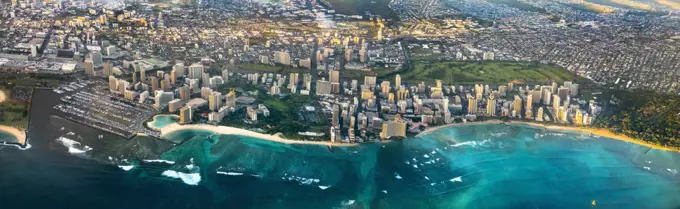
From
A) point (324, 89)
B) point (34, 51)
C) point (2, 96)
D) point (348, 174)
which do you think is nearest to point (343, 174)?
point (348, 174)

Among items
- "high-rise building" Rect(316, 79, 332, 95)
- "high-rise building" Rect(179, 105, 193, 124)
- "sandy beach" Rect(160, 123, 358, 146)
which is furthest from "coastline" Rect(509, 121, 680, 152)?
"high-rise building" Rect(179, 105, 193, 124)

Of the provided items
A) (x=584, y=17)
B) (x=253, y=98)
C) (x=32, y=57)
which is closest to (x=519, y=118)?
(x=253, y=98)

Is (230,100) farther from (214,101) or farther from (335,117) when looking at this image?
(335,117)

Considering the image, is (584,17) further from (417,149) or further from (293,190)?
(293,190)

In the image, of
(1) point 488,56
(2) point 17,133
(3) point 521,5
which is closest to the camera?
(2) point 17,133

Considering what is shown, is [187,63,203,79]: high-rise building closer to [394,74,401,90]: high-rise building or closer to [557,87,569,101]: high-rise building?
[394,74,401,90]: high-rise building
